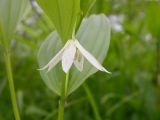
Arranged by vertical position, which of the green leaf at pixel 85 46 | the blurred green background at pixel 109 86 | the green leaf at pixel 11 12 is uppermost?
the green leaf at pixel 11 12

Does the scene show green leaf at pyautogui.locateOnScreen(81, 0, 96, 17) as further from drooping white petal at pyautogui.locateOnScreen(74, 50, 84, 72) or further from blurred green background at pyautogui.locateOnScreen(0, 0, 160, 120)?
blurred green background at pyautogui.locateOnScreen(0, 0, 160, 120)

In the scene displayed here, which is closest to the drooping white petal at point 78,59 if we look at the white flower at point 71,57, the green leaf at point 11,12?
the white flower at point 71,57

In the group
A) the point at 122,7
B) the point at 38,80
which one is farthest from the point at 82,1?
the point at 122,7

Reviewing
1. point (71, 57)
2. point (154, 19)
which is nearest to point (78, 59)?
point (71, 57)

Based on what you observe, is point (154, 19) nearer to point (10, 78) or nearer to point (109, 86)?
point (109, 86)

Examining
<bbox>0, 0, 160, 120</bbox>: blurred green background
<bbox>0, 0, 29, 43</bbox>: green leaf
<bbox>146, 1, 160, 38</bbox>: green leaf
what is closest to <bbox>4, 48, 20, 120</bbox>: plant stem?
<bbox>0, 0, 29, 43</bbox>: green leaf

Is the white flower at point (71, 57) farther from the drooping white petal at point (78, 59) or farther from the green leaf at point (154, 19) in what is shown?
the green leaf at point (154, 19)
